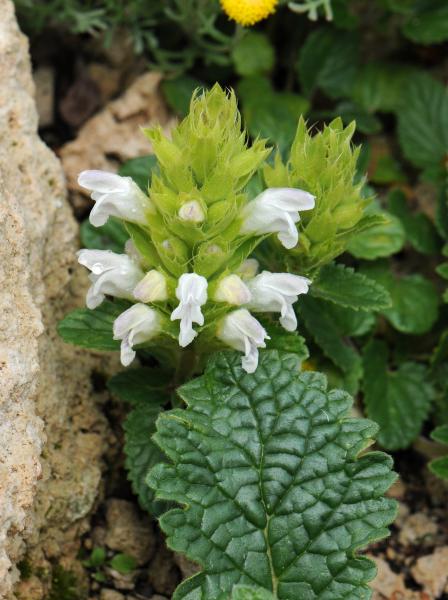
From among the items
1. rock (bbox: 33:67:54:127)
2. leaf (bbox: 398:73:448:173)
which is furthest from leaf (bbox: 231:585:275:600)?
rock (bbox: 33:67:54:127)

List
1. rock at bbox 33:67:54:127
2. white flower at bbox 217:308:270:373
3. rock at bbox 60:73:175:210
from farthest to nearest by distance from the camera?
rock at bbox 33:67:54:127
rock at bbox 60:73:175:210
white flower at bbox 217:308:270:373

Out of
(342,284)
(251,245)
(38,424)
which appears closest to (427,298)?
(342,284)

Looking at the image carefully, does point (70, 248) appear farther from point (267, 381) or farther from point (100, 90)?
point (100, 90)

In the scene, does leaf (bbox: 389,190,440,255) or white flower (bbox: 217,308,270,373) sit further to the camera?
leaf (bbox: 389,190,440,255)

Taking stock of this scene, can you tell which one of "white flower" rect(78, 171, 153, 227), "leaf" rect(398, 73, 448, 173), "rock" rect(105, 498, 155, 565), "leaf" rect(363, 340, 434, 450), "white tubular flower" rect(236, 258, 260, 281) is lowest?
"rock" rect(105, 498, 155, 565)

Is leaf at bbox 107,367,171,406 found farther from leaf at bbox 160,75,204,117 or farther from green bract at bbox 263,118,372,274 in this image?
leaf at bbox 160,75,204,117

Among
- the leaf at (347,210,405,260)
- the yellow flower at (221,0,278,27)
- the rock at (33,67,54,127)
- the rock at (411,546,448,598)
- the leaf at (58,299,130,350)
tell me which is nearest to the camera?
the leaf at (58,299,130,350)

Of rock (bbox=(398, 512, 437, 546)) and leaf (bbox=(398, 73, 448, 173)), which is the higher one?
leaf (bbox=(398, 73, 448, 173))
